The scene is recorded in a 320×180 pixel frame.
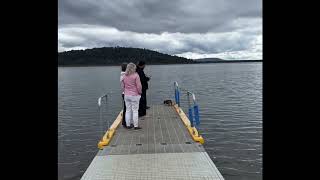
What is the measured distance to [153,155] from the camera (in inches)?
284

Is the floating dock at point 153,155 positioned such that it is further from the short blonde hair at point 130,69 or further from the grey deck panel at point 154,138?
the short blonde hair at point 130,69

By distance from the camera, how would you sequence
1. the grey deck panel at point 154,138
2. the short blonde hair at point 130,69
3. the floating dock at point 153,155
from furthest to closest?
the short blonde hair at point 130,69, the grey deck panel at point 154,138, the floating dock at point 153,155

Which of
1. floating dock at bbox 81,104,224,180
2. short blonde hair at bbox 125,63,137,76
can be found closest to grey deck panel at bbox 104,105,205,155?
floating dock at bbox 81,104,224,180

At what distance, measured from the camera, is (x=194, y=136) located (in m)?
8.59

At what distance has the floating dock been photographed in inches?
239

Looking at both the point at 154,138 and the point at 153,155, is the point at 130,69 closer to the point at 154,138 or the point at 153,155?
the point at 154,138

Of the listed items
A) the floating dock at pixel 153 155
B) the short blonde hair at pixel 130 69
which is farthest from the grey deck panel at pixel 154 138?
the short blonde hair at pixel 130 69

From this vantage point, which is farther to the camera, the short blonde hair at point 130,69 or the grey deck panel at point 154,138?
the short blonde hair at point 130,69

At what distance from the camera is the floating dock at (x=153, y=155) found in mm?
6078

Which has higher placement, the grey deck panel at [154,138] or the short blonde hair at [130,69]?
the short blonde hair at [130,69]
